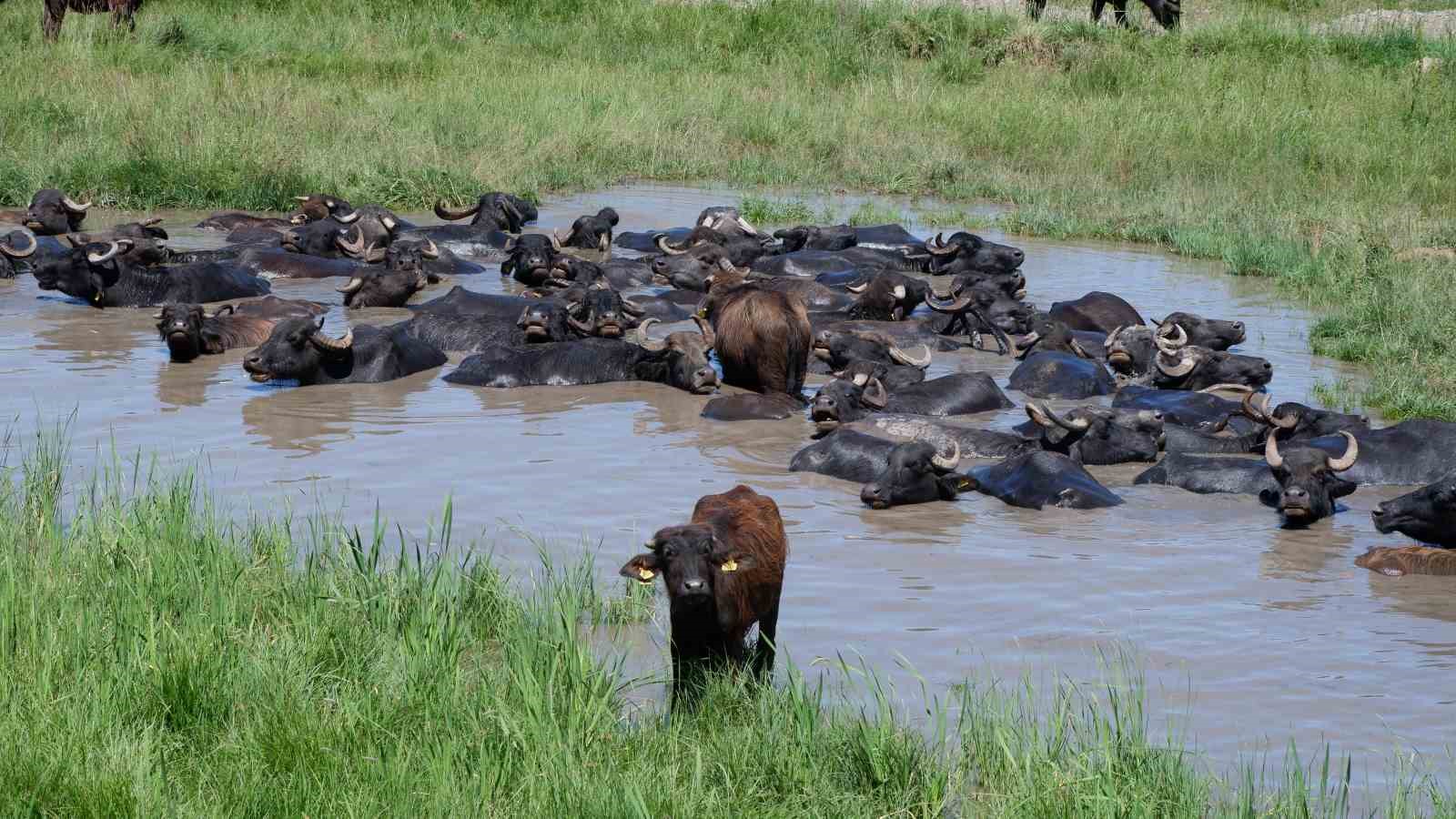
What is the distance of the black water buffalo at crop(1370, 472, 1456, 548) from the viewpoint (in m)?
6.69

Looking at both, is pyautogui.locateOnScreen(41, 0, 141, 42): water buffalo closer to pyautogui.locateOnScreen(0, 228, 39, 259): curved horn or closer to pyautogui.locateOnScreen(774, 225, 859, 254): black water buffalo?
pyautogui.locateOnScreen(0, 228, 39, 259): curved horn

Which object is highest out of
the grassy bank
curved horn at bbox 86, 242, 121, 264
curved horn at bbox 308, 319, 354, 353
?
the grassy bank

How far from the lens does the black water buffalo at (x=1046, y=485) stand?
726cm

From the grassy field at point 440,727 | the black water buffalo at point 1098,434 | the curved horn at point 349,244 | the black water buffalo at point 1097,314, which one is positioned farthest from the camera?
the curved horn at point 349,244

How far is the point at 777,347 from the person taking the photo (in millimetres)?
9695

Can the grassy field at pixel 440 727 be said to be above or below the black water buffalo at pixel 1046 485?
above

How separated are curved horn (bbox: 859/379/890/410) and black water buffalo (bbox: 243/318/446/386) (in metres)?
2.92

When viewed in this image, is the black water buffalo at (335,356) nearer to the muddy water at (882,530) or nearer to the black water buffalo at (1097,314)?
the muddy water at (882,530)

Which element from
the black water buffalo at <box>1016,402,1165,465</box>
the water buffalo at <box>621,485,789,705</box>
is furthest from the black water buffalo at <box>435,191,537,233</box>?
the water buffalo at <box>621,485,789,705</box>

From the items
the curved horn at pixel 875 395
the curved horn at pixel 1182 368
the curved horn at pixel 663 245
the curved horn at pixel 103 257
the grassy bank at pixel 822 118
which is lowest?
the curved horn at pixel 875 395

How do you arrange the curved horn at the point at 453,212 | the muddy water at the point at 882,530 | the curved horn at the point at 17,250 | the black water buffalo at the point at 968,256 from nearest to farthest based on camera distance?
the muddy water at the point at 882,530, the curved horn at the point at 17,250, the black water buffalo at the point at 968,256, the curved horn at the point at 453,212

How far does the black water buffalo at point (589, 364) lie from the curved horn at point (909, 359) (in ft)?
3.90

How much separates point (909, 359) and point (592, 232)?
5.04 meters

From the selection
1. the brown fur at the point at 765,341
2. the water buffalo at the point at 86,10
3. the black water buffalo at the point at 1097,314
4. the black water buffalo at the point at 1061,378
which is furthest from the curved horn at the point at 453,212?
the water buffalo at the point at 86,10
